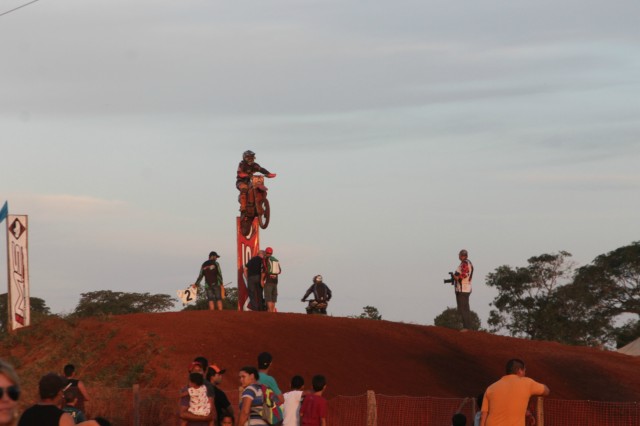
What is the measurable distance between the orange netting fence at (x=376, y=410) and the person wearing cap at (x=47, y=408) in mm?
11620

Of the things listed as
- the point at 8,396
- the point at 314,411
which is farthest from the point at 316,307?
the point at 8,396

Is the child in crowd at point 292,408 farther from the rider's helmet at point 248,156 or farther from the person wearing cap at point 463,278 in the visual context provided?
the rider's helmet at point 248,156

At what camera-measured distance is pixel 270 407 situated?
1302 cm

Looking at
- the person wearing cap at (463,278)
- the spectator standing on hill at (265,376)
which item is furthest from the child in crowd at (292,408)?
the person wearing cap at (463,278)

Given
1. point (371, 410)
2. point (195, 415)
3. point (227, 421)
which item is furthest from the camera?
point (371, 410)

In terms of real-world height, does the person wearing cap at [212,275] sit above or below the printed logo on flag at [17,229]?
below

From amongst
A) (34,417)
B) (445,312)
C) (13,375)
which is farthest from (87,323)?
(445,312)

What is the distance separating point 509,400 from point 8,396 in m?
7.21

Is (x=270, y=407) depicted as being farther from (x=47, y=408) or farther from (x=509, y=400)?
(x=47, y=408)

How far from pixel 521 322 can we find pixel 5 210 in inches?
1635

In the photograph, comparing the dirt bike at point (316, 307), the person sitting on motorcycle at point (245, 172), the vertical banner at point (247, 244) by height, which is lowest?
the dirt bike at point (316, 307)

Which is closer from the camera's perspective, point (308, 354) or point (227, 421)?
point (227, 421)

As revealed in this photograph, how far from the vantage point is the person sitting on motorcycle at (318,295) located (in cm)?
3241

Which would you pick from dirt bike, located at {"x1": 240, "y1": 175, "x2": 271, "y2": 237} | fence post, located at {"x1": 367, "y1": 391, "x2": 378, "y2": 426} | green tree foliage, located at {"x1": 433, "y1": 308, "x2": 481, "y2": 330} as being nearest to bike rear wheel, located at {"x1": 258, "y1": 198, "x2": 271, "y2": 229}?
dirt bike, located at {"x1": 240, "y1": 175, "x2": 271, "y2": 237}
